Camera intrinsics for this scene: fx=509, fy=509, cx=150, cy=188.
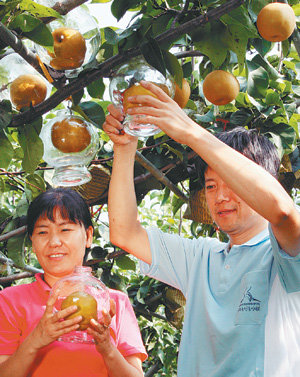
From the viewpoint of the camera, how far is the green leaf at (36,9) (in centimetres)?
135

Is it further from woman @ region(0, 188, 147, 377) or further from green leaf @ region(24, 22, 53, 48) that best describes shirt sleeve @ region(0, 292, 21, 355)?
green leaf @ region(24, 22, 53, 48)

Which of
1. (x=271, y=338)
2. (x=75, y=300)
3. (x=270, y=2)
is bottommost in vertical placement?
(x=271, y=338)

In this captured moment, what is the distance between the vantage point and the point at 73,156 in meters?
1.59

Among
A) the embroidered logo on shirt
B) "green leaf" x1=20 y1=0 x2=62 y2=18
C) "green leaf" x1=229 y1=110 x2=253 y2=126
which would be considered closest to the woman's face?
the embroidered logo on shirt

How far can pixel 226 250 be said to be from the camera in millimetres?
1668

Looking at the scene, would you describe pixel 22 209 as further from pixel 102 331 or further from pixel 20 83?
pixel 102 331

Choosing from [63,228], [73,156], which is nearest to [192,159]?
[63,228]

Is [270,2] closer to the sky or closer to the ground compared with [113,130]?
closer to the sky

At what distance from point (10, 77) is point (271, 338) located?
1.10 metres

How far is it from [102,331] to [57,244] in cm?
47

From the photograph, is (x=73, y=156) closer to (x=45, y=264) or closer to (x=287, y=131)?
(x=45, y=264)

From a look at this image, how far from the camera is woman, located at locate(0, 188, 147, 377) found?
55.7 inches

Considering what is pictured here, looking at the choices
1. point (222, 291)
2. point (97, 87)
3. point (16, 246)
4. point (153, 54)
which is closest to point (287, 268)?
point (222, 291)

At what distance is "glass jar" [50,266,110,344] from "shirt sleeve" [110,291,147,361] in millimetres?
137
